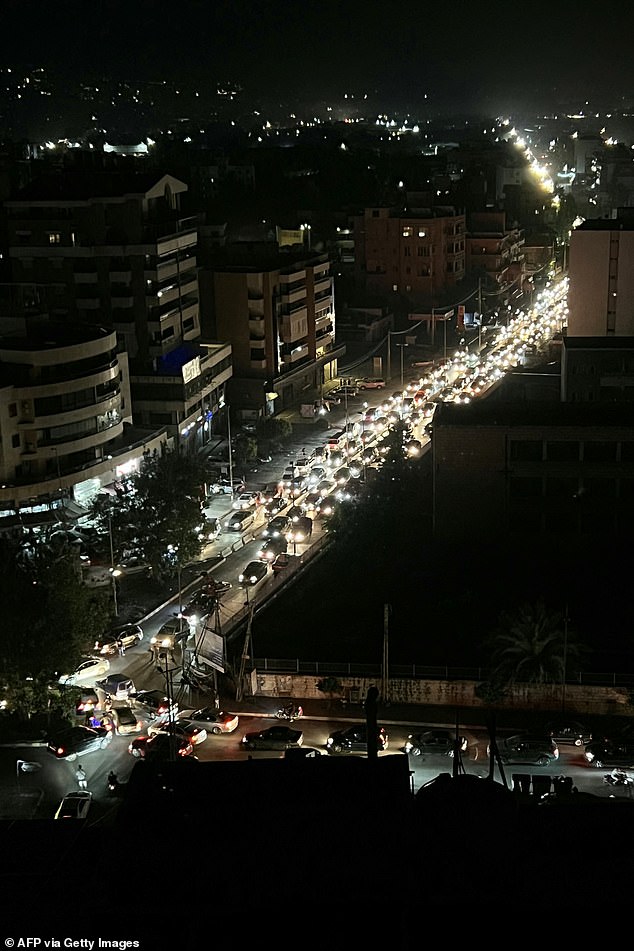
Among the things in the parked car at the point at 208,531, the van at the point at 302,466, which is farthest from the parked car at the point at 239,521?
the van at the point at 302,466

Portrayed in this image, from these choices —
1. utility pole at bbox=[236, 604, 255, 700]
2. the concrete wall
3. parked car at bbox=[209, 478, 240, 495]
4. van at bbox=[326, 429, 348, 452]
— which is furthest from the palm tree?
van at bbox=[326, 429, 348, 452]

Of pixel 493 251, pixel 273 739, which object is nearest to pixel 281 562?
pixel 273 739

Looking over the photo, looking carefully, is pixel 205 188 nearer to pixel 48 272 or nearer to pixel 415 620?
pixel 48 272

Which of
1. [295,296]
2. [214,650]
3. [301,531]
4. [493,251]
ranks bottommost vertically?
[214,650]

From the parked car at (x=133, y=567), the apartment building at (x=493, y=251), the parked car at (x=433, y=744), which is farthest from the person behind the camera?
the apartment building at (x=493, y=251)

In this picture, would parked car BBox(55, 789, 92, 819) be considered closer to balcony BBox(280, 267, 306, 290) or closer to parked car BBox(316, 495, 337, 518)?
parked car BBox(316, 495, 337, 518)

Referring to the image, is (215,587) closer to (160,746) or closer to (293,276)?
(160,746)

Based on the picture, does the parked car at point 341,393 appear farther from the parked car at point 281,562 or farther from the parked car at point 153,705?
the parked car at point 153,705

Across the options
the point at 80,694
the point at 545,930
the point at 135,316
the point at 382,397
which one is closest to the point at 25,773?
the point at 80,694
